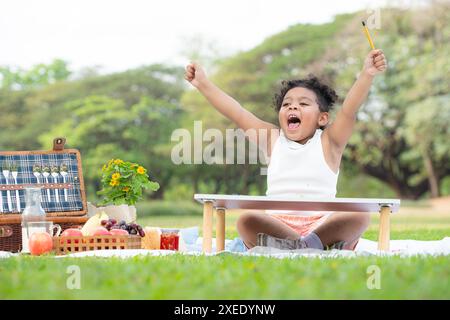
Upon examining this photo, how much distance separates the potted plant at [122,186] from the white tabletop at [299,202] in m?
0.98

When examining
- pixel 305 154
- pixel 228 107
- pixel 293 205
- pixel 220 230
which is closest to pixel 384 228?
pixel 293 205

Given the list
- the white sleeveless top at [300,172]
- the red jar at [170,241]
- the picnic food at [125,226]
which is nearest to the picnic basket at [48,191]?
the picnic food at [125,226]

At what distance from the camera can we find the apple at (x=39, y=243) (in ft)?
15.6

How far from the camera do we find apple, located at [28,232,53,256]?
4754 mm

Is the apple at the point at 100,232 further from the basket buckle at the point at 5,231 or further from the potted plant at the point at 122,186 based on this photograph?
the basket buckle at the point at 5,231

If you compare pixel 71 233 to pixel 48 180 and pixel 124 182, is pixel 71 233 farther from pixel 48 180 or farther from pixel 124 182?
pixel 48 180

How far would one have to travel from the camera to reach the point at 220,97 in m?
5.35

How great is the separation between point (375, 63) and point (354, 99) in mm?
279

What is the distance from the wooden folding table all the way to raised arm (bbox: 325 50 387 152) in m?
0.60

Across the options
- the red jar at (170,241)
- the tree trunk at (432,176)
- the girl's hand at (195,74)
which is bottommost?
the tree trunk at (432,176)

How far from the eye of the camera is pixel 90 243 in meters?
4.90

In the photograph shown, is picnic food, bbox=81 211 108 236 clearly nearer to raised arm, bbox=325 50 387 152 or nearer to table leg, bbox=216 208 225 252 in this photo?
table leg, bbox=216 208 225 252
